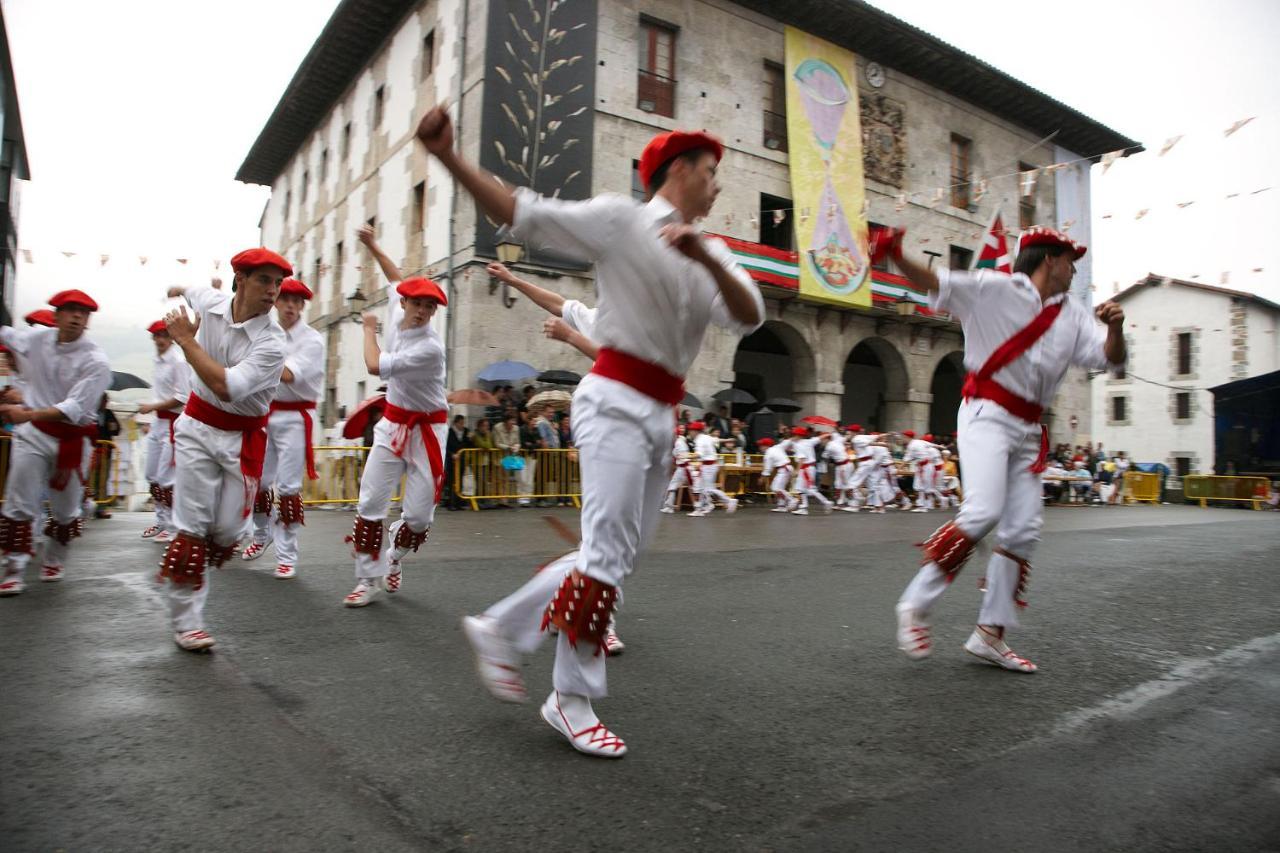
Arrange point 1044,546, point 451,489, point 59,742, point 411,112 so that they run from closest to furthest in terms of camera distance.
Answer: point 59,742
point 1044,546
point 451,489
point 411,112

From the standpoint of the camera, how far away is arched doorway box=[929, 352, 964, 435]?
2972cm

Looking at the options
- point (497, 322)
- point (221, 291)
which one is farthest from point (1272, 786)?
point (497, 322)

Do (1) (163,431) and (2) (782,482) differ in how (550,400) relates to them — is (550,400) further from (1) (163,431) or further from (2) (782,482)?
(1) (163,431)

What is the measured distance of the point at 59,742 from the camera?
2.48m

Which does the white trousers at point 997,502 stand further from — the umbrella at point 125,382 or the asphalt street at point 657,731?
the umbrella at point 125,382

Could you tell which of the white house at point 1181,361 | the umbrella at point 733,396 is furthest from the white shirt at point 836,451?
the white house at point 1181,361

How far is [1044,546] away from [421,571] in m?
6.79

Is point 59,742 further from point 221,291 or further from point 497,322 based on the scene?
point 497,322

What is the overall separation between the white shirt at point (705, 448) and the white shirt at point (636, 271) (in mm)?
11893

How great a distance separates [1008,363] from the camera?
3652 millimetres

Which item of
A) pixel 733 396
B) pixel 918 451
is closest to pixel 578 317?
pixel 733 396

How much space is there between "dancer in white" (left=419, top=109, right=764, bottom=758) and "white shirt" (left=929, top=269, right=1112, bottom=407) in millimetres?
1581

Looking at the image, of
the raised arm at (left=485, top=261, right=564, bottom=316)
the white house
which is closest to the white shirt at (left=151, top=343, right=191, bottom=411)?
the raised arm at (left=485, top=261, right=564, bottom=316)

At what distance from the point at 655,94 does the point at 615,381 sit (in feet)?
59.0
